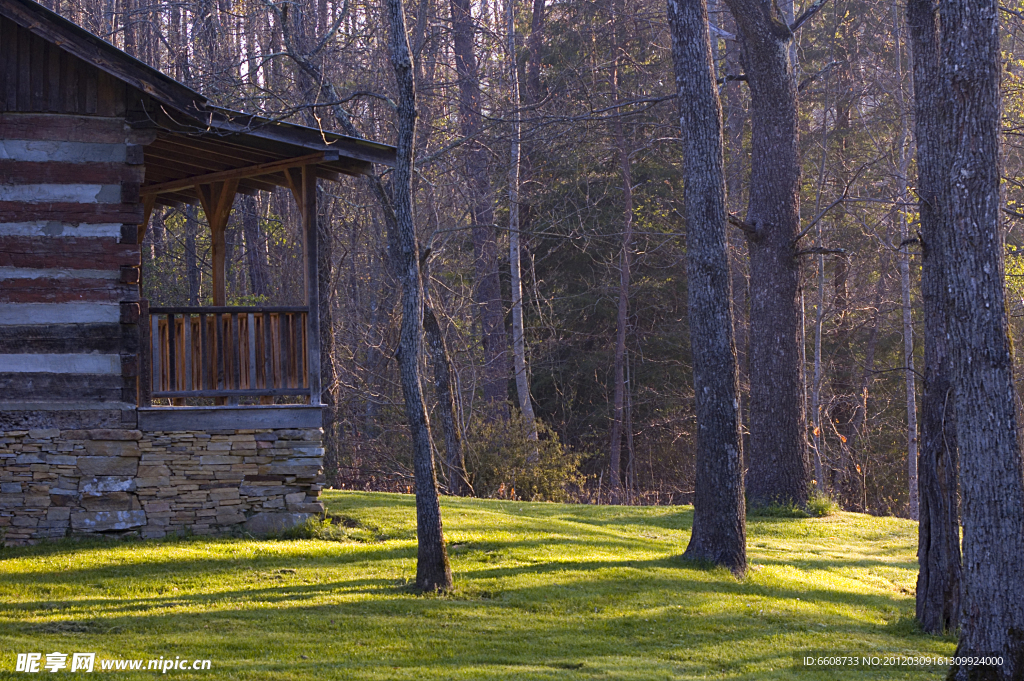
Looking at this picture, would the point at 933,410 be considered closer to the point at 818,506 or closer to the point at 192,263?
the point at 818,506

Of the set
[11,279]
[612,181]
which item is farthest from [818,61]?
[11,279]

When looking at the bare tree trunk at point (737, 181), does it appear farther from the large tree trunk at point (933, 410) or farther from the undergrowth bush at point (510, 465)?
the large tree trunk at point (933, 410)

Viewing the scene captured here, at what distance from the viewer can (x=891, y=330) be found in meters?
24.9

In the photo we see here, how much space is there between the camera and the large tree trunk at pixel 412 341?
8.38m

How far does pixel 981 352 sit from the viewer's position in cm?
624

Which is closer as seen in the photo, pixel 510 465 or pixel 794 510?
pixel 794 510

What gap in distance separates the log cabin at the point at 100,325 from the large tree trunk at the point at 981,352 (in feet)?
20.6

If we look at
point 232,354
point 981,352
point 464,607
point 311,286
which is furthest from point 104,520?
point 981,352

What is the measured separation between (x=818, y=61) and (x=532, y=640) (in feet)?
72.4

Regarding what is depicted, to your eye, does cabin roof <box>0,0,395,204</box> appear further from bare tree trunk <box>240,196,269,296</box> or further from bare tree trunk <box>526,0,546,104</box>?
bare tree trunk <box>526,0,546,104</box>

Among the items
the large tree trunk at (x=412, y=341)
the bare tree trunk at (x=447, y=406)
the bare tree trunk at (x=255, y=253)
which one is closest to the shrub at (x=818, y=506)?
the bare tree trunk at (x=447, y=406)

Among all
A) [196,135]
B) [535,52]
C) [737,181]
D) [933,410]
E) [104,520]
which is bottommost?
[104,520]

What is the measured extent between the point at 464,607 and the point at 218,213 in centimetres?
689

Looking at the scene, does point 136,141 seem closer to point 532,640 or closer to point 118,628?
point 118,628
